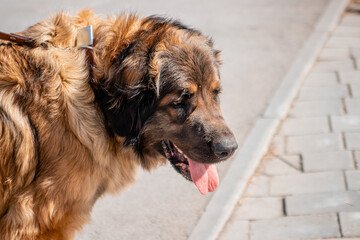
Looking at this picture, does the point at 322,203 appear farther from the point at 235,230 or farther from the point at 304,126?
the point at 304,126

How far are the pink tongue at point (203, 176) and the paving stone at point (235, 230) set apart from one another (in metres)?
0.58

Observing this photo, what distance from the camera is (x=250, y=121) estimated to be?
5.67 meters

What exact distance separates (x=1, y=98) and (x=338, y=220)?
9.31ft

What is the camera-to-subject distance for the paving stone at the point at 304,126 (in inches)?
213

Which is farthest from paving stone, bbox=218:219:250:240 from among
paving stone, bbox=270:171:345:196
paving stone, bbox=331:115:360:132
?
paving stone, bbox=331:115:360:132

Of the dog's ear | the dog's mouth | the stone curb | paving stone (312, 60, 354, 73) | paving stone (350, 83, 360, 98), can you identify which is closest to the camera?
the dog's ear

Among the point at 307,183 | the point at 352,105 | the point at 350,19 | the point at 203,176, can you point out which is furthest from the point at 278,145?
the point at 350,19

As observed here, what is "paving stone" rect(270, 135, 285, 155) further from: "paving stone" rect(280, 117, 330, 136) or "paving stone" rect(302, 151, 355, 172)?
"paving stone" rect(302, 151, 355, 172)

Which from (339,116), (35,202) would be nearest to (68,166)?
(35,202)

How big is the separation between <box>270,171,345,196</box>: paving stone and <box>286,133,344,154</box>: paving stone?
447 mm

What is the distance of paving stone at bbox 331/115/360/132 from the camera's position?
5348 millimetres

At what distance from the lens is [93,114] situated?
10.0 ft

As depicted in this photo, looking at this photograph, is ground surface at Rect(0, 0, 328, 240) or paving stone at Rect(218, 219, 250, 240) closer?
paving stone at Rect(218, 219, 250, 240)

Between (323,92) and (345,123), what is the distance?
85cm
